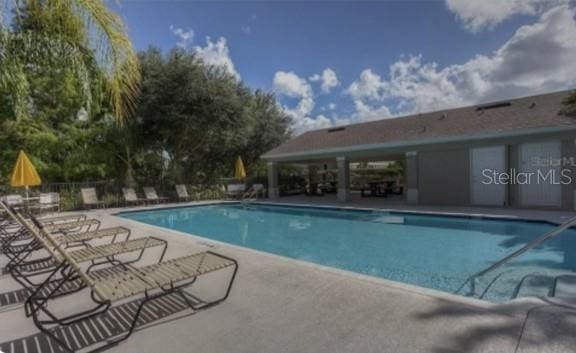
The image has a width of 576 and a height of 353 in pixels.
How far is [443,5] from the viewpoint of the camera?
40.5ft

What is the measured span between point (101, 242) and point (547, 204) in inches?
568

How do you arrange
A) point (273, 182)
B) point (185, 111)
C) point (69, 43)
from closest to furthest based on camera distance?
point (69, 43) → point (185, 111) → point (273, 182)

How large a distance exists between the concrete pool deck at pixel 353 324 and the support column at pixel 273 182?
1556 centimetres

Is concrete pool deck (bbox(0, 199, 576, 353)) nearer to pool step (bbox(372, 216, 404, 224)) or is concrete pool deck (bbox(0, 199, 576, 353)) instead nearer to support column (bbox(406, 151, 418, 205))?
pool step (bbox(372, 216, 404, 224))

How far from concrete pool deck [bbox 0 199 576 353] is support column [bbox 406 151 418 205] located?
1103 cm

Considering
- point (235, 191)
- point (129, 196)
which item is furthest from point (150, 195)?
point (235, 191)

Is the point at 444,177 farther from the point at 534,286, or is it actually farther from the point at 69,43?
the point at 69,43

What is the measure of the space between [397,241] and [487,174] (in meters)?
6.66

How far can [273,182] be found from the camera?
1962cm

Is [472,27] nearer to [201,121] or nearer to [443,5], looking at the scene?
[443,5]

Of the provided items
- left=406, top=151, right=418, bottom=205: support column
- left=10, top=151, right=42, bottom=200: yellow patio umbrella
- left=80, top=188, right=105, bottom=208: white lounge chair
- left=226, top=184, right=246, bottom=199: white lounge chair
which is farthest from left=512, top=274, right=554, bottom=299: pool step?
left=80, top=188, right=105, bottom=208: white lounge chair

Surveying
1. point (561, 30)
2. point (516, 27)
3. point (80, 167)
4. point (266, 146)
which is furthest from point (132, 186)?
point (561, 30)

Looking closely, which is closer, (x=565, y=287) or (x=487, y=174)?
(x=565, y=287)

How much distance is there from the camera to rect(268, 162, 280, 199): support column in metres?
19.5
